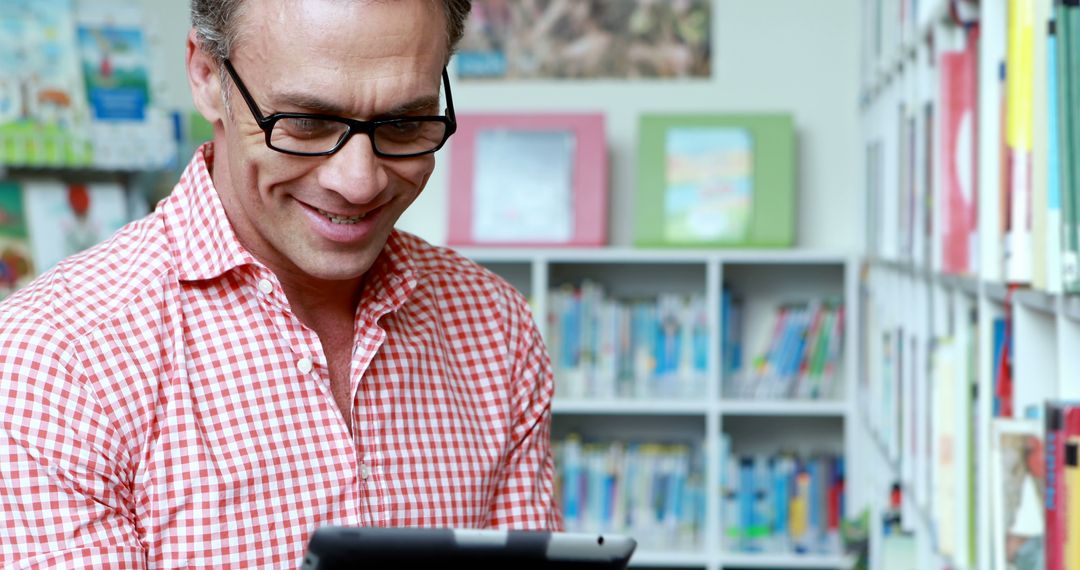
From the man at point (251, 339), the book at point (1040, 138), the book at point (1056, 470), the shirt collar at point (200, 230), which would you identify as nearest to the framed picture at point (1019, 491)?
the book at point (1056, 470)

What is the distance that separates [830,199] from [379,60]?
9.93ft

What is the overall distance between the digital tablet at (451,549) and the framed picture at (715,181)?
2.92 metres

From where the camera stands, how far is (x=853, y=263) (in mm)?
3705

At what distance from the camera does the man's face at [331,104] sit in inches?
43.1

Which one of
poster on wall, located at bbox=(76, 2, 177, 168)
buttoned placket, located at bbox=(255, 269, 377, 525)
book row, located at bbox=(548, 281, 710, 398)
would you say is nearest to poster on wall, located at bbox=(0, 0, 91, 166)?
poster on wall, located at bbox=(76, 2, 177, 168)

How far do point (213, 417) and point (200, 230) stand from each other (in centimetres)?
17

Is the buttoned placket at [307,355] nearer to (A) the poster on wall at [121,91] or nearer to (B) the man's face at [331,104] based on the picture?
(B) the man's face at [331,104]

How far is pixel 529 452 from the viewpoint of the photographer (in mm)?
1393

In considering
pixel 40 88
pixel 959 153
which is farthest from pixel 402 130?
pixel 40 88

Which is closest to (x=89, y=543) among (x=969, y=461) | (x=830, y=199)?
(x=969, y=461)

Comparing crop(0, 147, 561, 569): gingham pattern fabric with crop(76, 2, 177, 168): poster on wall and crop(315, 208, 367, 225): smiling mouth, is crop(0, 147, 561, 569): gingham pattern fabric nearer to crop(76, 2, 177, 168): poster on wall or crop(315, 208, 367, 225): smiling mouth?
crop(315, 208, 367, 225): smiling mouth

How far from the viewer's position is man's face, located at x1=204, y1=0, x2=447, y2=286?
1.09 meters

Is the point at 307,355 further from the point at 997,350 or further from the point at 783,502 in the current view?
the point at 783,502

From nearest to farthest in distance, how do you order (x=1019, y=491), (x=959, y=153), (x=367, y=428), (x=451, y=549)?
1. (x=451, y=549)
2. (x=367, y=428)
3. (x=1019, y=491)
4. (x=959, y=153)
